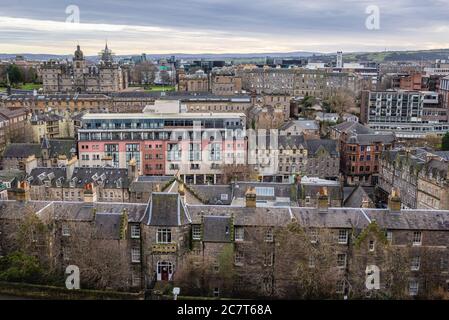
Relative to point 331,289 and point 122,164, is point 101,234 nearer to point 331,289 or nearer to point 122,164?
point 331,289

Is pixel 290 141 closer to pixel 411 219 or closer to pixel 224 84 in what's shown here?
pixel 411 219

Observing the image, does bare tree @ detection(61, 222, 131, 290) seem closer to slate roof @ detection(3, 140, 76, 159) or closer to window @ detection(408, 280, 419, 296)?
window @ detection(408, 280, 419, 296)

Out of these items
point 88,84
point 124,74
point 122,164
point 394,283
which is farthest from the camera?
point 124,74

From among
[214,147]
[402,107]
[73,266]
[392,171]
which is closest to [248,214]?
[73,266]

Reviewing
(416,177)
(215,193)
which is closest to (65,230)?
(215,193)

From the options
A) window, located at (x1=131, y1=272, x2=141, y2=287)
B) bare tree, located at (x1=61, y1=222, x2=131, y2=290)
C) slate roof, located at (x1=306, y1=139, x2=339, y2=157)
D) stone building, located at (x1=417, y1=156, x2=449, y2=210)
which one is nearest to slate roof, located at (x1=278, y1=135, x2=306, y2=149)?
slate roof, located at (x1=306, y1=139, x2=339, y2=157)
